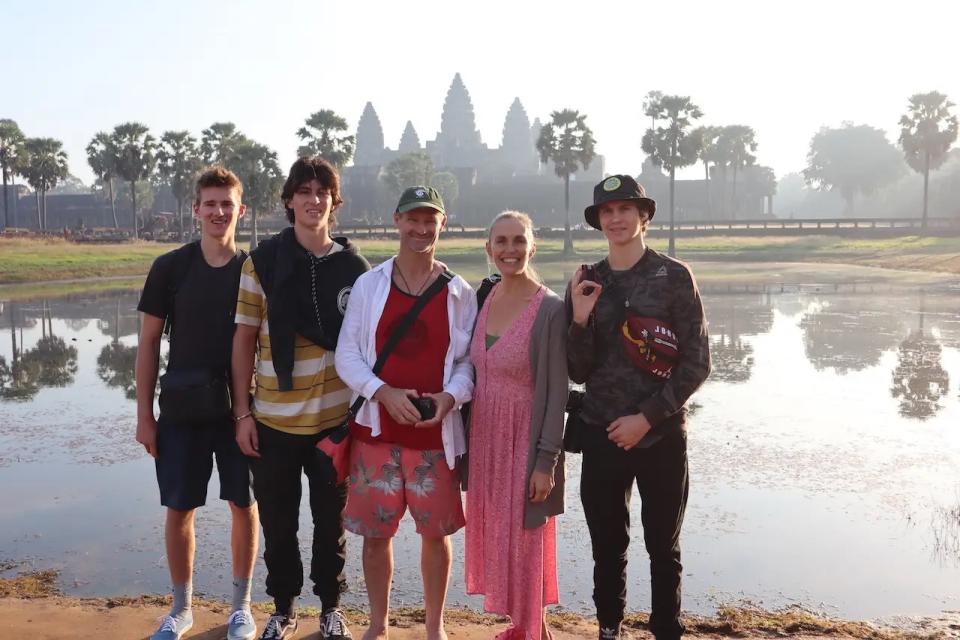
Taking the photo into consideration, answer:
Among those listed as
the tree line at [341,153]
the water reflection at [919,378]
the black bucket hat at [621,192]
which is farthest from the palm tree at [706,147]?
the black bucket hat at [621,192]

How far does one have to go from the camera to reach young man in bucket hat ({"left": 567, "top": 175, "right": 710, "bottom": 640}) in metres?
3.34

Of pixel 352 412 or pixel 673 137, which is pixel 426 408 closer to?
pixel 352 412

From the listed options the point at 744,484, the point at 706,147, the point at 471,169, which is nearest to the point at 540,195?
the point at 471,169

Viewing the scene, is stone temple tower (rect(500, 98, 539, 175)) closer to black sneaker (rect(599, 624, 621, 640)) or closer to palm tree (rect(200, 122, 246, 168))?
palm tree (rect(200, 122, 246, 168))

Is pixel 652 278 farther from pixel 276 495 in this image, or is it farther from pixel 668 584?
pixel 276 495

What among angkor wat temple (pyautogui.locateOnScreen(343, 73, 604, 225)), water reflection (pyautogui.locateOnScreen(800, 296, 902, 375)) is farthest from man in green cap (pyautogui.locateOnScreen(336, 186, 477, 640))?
angkor wat temple (pyautogui.locateOnScreen(343, 73, 604, 225))

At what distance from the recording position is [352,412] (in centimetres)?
348

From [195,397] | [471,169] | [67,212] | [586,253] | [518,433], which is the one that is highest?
[471,169]

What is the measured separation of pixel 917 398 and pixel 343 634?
7472mm

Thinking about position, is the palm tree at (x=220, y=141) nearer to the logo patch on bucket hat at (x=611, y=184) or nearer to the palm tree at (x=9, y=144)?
the palm tree at (x=9, y=144)

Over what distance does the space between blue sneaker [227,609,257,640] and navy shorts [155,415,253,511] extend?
469mm

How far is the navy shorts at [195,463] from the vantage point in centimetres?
368

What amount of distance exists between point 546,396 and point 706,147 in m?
42.9

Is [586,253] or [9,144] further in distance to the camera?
[9,144]
